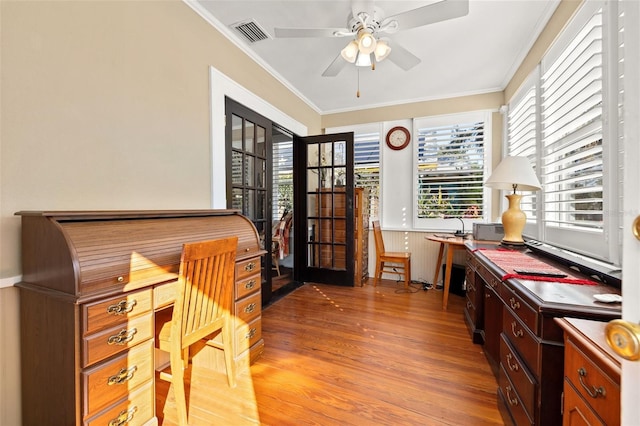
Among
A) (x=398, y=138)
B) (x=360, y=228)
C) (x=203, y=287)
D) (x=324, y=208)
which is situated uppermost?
(x=398, y=138)

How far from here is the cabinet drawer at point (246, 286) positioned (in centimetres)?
194

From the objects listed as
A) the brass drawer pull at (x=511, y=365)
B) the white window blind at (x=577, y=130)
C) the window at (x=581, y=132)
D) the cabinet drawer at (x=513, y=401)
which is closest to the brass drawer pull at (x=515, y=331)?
the brass drawer pull at (x=511, y=365)

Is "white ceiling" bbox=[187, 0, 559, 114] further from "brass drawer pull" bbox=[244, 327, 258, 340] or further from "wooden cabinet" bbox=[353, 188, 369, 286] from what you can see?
"brass drawer pull" bbox=[244, 327, 258, 340]

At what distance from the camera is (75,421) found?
110 cm

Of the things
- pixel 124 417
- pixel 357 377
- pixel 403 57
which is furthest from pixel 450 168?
pixel 124 417

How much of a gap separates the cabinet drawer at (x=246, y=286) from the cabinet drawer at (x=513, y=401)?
1661 millimetres

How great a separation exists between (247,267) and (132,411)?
98cm

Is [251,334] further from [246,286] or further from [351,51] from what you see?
[351,51]

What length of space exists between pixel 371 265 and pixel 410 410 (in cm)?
285

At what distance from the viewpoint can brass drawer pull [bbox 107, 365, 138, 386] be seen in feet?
3.94

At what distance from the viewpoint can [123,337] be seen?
4.08 feet

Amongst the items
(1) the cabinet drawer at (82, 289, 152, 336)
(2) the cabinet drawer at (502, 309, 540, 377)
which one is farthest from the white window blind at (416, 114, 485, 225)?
(1) the cabinet drawer at (82, 289, 152, 336)

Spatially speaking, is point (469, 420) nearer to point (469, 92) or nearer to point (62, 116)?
point (62, 116)

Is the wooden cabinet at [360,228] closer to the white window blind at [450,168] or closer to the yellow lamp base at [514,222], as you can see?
the white window blind at [450,168]
